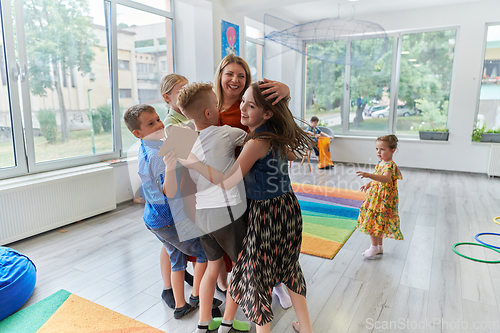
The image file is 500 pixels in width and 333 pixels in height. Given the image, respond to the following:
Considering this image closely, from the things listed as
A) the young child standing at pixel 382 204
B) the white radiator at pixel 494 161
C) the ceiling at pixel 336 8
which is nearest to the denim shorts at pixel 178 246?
the young child standing at pixel 382 204

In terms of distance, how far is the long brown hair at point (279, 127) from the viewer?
58.0 inches

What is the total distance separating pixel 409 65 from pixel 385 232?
501 cm

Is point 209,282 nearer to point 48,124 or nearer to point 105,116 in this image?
point 48,124

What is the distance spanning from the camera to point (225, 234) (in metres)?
1.62

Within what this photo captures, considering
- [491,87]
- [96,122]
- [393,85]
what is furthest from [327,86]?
[96,122]

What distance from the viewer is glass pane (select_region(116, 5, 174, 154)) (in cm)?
438

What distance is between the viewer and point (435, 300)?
2158 millimetres

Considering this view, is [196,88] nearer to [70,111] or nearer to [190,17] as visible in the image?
[70,111]

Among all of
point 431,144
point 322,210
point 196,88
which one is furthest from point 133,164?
point 431,144

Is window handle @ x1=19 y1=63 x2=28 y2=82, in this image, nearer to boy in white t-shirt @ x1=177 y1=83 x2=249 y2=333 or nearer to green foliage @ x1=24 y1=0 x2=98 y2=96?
green foliage @ x1=24 y1=0 x2=98 y2=96

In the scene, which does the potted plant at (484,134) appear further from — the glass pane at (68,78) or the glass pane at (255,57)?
the glass pane at (68,78)

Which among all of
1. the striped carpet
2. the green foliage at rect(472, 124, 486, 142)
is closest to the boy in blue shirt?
the striped carpet

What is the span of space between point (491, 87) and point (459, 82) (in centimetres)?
51

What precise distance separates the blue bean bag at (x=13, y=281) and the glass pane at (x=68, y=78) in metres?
1.56
